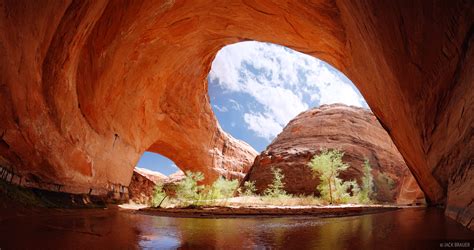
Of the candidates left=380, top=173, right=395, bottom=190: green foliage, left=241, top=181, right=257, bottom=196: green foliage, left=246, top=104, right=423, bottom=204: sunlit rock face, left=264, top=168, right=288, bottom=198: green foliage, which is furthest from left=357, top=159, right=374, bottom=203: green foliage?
left=241, top=181, right=257, bottom=196: green foliage

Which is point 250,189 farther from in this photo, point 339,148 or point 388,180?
point 388,180

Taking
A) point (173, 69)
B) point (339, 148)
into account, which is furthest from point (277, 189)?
point (173, 69)

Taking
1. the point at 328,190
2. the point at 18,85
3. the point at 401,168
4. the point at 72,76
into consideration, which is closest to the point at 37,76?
the point at 18,85

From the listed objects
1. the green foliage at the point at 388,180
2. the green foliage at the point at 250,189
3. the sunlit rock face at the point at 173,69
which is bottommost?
the green foliage at the point at 250,189

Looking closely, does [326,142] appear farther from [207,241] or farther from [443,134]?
[207,241]

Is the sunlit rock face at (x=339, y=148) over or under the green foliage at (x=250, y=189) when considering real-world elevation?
over

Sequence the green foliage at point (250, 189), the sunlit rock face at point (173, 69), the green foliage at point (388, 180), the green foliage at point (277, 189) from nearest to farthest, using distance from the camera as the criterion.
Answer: the sunlit rock face at point (173, 69), the green foliage at point (277, 189), the green foliage at point (388, 180), the green foliage at point (250, 189)

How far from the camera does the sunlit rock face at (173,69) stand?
3426 mm

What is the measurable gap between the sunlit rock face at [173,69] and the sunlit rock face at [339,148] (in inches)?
302

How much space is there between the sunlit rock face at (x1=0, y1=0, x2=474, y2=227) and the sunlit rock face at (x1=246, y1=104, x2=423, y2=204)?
25.2 ft

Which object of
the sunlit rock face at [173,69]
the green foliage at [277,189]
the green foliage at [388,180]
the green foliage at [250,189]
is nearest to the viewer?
the sunlit rock face at [173,69]

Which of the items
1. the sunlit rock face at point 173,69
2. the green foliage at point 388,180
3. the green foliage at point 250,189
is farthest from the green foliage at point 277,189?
the sunlit rock face at point 173,69

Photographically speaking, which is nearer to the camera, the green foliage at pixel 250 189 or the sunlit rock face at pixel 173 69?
the sunlit rock face at pixel 173 69

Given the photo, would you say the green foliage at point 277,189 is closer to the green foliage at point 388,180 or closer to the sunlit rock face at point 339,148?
the sunlit rock face at point 339,148
